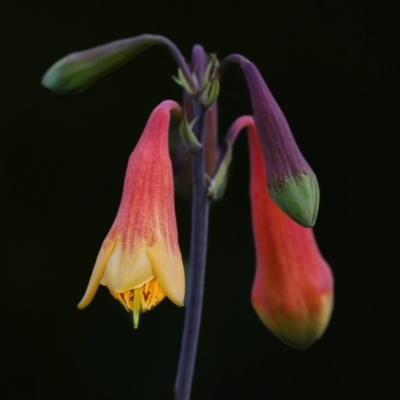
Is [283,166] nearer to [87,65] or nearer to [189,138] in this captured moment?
[189,138]

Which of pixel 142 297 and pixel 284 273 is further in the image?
pixel 284 273

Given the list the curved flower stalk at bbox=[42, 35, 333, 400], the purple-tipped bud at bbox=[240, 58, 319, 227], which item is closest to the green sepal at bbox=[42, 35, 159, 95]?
the curved flower stalk at bbox=[42, 35, 333, 400]

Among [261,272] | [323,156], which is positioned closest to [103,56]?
[261,272]

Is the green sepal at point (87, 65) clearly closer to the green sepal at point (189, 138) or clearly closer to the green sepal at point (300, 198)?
the green sepal at point (189, 138)

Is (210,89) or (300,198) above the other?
(210,89)

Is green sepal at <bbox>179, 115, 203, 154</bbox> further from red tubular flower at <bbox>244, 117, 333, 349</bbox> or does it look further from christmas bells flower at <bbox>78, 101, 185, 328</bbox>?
red tubular flower at <bbox>244, 117, 333, 349</bbox>

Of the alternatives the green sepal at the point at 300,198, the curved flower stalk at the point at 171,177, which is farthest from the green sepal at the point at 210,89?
the green sepal at the point at 300,198

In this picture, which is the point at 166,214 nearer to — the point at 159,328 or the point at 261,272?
the point at 261,272

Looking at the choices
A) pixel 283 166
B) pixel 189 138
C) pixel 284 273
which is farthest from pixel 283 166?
pixel 284 273
